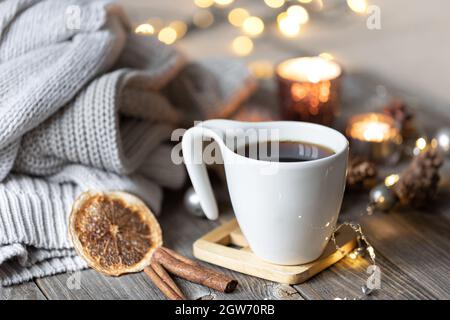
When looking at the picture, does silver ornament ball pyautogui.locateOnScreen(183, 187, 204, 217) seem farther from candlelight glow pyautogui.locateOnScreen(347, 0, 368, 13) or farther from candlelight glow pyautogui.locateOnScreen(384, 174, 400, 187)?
candlelight glow pyautogui.locateOnScreen(347, 0, 368, 13)

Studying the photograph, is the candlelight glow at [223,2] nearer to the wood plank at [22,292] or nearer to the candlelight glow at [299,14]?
the candlelight glow at [299,14]

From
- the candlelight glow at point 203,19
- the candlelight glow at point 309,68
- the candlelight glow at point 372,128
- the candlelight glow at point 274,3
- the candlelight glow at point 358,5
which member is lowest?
the candlelight glow at point 372,128

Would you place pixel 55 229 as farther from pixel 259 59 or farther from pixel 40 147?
pixel 259 59

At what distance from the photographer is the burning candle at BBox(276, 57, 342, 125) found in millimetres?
1167

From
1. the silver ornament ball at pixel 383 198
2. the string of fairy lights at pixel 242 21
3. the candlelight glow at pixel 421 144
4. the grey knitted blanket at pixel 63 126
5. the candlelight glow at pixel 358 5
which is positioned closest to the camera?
the grey knitted blanket at pixel 63 126

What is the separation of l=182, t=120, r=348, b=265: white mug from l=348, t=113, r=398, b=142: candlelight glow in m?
0.32

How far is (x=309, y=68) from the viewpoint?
49.4 inches

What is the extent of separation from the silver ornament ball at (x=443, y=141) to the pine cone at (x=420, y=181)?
0.16m

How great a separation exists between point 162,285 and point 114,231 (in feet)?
0.37

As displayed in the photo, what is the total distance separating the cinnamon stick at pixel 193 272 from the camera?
2.70 ft

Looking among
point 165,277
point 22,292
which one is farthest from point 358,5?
point 22,292

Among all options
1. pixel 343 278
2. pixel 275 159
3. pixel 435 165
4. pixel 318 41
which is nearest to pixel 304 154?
pixel 275 159

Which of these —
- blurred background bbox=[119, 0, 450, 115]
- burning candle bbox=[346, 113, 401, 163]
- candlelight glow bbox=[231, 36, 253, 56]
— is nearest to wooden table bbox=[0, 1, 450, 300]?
burning candle bbox=[346, 113, 401, 163]

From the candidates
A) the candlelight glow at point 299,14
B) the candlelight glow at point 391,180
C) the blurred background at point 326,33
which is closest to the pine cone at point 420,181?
the candlelight glow at point 391,180
